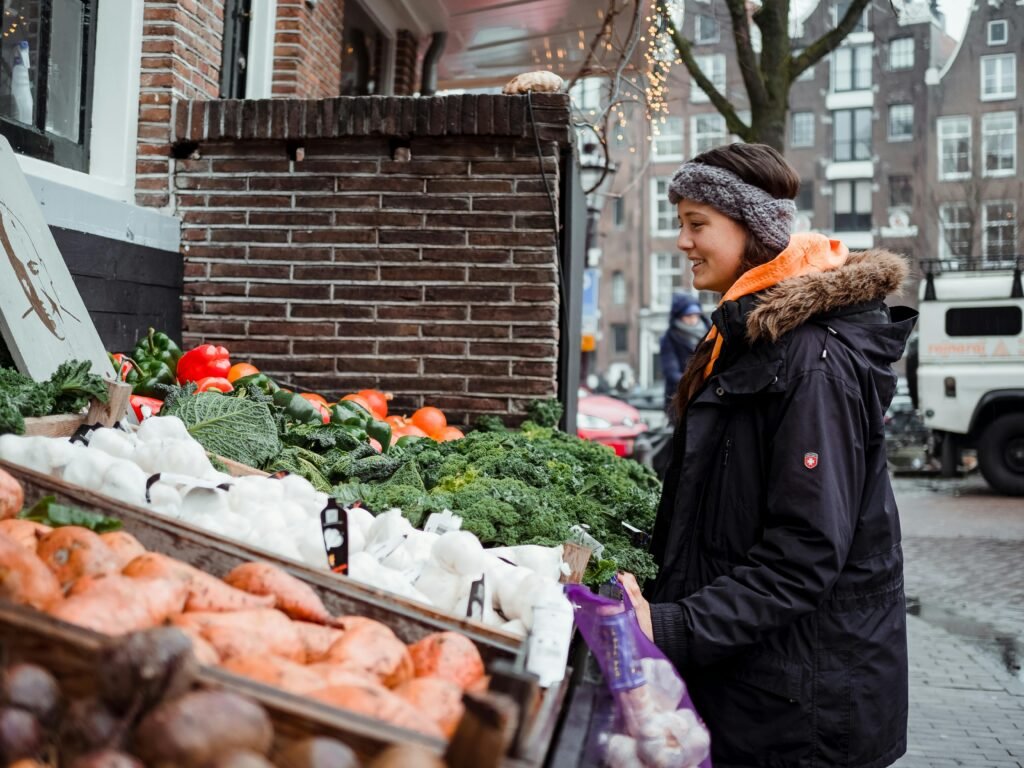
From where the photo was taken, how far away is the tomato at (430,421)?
17.0 ft

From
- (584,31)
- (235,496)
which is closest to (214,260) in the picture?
(235,496)

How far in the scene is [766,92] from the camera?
10.6 m

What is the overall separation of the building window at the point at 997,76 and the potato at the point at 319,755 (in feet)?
138

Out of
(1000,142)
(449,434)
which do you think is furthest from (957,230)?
(449,434)

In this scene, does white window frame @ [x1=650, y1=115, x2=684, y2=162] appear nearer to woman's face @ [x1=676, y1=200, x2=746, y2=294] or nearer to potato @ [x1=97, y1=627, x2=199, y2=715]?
woman's face @ [x1=676, y1=200, x2=746, y2=294]

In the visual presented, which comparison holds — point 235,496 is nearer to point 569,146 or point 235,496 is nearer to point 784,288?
point 784,288

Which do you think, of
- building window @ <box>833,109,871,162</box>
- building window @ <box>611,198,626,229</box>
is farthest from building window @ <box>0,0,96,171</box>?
building window @ <box>611,198,626,229</box>

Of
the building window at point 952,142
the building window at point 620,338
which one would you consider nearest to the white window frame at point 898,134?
the building window at point 952,142

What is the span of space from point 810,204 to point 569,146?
131 ft

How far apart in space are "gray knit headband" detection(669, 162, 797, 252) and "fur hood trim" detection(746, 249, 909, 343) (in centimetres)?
19

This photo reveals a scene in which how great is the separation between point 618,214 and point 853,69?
12599 millimetres

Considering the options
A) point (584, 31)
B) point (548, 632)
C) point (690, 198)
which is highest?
point (584, 31)

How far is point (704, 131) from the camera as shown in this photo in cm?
4284

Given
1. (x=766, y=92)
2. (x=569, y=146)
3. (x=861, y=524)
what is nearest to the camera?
(x=861, y=524)
